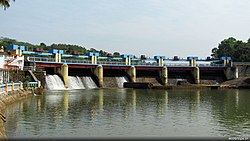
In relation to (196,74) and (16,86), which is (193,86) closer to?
(196,74)

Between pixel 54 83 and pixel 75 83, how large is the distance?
21.4 ft

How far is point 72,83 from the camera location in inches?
2450

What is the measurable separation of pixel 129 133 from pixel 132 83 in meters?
51.6

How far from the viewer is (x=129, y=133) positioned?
723 inches

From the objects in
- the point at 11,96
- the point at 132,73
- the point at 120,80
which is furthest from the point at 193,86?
the point at 11,96

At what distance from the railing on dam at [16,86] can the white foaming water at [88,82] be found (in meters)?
20.7

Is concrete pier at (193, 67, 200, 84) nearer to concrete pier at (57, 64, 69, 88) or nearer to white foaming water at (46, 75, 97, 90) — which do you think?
white foaming water at (46, 75, 97, 90)

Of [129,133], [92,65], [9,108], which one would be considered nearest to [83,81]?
[92,65]

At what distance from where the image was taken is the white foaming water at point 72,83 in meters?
56.2

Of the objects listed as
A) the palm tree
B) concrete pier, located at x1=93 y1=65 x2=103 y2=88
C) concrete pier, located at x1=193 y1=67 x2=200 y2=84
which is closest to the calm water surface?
the palm tree

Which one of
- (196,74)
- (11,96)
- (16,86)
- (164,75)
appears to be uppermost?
→ (196,74)

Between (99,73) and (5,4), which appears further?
(99,73)

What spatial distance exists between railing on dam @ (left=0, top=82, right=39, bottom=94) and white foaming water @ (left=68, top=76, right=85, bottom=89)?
55.2ft

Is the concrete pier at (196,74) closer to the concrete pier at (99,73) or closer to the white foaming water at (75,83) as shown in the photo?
the concrete pier at (99,73)
